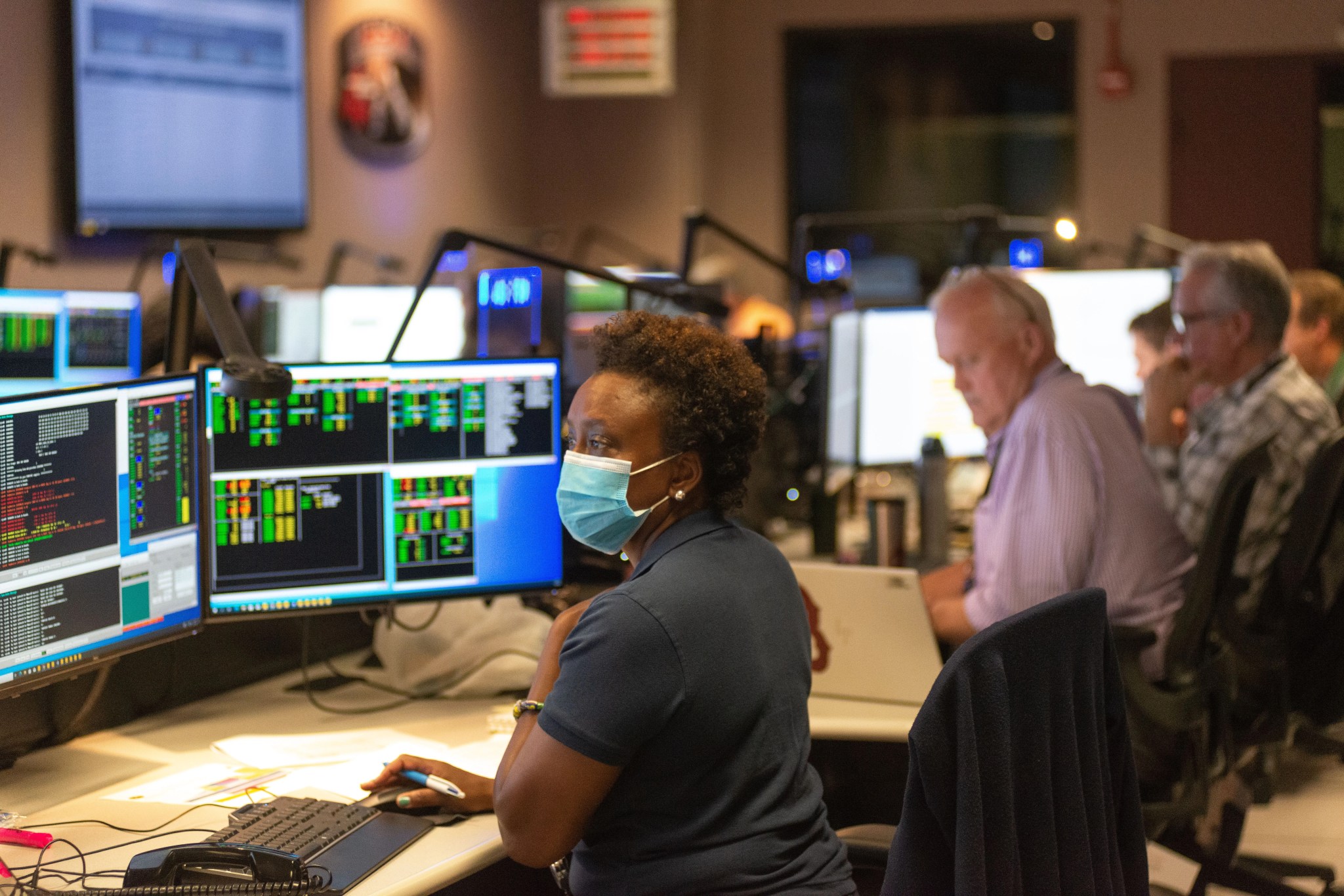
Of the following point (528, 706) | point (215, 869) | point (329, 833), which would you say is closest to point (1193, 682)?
point (528, 706)

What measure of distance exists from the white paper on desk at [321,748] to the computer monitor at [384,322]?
191 cm

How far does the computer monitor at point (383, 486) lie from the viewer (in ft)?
6.30

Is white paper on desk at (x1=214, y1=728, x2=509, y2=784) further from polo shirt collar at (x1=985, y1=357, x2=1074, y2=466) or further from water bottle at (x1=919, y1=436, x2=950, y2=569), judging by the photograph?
water bottle at (x1=919, y1=436, x2=950, y2=569)

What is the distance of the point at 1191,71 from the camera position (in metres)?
7.30

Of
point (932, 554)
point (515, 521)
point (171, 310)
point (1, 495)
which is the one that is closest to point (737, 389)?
point (515, 521)

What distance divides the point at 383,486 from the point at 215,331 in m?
0.32

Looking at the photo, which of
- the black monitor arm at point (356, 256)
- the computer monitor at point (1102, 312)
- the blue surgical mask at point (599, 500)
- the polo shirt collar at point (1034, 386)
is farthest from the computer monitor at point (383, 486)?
the black monitor arm at point (356, 256)

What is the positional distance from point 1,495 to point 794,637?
2.96ft

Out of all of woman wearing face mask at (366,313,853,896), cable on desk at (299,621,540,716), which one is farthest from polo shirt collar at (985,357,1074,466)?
woman wearing face mask at (366,313,853,896)

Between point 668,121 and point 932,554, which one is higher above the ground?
point 668,121

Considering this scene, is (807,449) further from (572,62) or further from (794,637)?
(572,62)

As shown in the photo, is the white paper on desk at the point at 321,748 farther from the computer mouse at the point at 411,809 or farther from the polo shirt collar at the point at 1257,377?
the polo shirt collar at the point at 1257,377

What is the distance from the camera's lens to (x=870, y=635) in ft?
7.13

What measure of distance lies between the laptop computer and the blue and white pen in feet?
2.37
